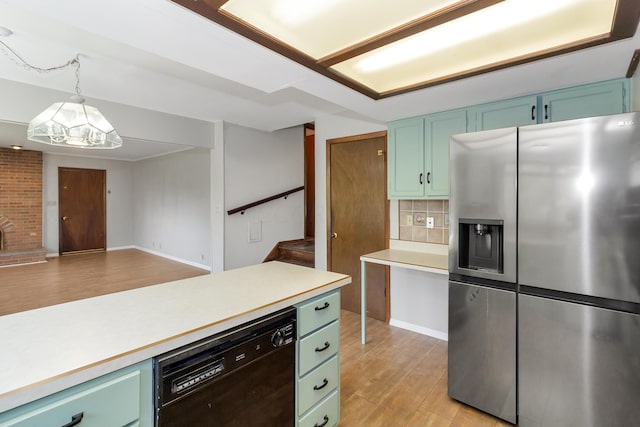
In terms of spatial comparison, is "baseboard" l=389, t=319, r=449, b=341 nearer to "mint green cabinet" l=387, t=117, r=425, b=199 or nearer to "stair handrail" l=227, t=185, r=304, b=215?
"mint green cabinet" l=387, t=117, r=425, b=199

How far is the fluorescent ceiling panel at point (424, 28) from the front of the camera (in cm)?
141

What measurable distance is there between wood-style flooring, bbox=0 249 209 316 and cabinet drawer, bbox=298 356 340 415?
4.08 meters

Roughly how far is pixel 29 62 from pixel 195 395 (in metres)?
2.93

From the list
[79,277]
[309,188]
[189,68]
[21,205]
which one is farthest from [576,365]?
[21,205]

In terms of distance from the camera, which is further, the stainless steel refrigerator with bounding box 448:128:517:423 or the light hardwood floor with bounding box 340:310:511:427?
the light hardwood floor with bounding box 340:310:511:427

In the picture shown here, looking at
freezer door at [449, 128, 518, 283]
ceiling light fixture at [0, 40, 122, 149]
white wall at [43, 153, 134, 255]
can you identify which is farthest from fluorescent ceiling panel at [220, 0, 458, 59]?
white wall at [43, 153, 134, 255]

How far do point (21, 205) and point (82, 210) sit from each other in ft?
3.71

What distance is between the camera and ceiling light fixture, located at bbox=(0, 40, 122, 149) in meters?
2.00

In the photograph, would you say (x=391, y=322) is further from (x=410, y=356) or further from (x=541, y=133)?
(x=541, y=133)

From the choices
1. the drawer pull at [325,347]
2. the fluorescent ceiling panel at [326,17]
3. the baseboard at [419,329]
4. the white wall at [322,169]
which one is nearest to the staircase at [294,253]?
the white wall at [322,169]

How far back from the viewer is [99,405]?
0.92 m

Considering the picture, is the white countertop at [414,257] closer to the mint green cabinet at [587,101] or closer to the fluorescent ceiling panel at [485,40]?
the mint green cabinet at [587,101]

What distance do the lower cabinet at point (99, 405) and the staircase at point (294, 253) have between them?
11.8ft

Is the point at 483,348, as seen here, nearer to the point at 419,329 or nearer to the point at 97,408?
the point at 419,329
